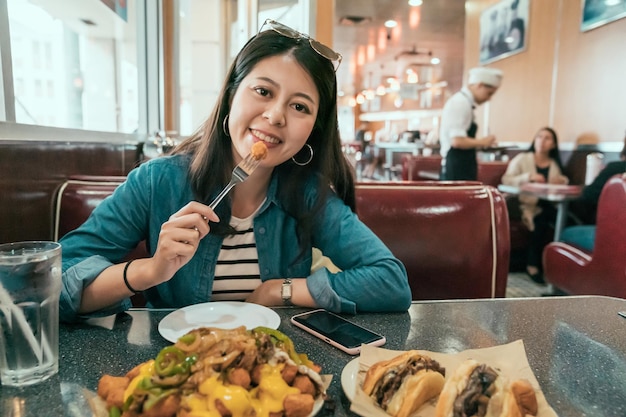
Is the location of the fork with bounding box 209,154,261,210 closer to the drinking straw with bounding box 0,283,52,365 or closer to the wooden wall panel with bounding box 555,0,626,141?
the drinking straw with bounding box 0,283,52,365

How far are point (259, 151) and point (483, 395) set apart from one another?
0.68 m

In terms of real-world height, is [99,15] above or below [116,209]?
above

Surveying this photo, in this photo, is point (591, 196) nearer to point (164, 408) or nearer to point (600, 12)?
point (600, 12)

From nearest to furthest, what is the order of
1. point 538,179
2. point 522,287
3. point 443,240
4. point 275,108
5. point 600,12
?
point 275,108, point 443,240, point 522,287, point 538,179, point 600,12

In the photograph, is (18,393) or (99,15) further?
(99,15)

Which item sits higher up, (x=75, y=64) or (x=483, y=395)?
(x=75, y=64)

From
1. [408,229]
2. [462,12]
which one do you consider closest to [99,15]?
[408,229]

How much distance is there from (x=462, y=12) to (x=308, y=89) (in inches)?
324

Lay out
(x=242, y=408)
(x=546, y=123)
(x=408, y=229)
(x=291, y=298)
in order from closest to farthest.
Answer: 1. (x=242, y=408)
2. (x=291, y=298)
3. (x=408, y=229)
4. (x=546, y=123)

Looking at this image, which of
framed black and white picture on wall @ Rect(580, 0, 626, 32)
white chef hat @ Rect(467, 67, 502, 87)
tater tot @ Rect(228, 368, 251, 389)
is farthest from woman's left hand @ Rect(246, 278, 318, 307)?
framed black and white picture on wall @ Rect(580, 0, 626, 32)

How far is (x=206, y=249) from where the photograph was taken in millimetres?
1216

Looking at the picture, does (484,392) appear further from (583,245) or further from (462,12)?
(462,12)

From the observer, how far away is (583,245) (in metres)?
3.36

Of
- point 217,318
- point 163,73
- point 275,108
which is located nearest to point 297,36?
point 275,108
